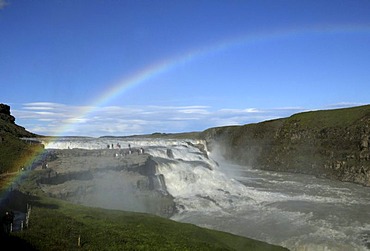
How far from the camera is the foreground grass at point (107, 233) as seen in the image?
75.5 feet

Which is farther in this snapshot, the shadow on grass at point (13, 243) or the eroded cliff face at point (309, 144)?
the eroded cliff face at point (309, 144)

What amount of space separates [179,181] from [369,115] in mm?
60787

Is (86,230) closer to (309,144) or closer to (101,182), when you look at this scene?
(101,182)

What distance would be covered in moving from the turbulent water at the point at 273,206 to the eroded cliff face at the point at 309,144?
799cm

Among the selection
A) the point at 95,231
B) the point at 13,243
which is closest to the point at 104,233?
the point at 95,231

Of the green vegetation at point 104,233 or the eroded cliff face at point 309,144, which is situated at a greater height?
the eroded cliff face at point 309,144

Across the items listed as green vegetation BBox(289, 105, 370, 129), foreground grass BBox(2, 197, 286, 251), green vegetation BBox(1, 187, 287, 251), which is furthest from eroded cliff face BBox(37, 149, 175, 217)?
green vegetation BBox(289, 105, 370, 129)

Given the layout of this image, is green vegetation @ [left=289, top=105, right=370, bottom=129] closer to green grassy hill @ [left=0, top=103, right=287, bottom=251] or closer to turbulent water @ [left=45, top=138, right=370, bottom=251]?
turbulent water @ [left=45, top=138, right=370, bottom=251]

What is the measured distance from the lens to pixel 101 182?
5038 cm

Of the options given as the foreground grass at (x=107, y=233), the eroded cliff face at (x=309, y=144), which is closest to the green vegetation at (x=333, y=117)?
the eroded cliff face at (x=309, y=144)

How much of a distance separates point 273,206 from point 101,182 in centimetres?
2457

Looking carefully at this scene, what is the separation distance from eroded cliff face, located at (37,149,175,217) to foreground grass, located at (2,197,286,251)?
26.5 feet

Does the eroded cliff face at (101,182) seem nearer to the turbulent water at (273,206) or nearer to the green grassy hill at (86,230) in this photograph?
the green grassy hill at (86,230)

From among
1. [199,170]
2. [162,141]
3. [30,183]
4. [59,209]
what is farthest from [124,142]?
[59,209]
